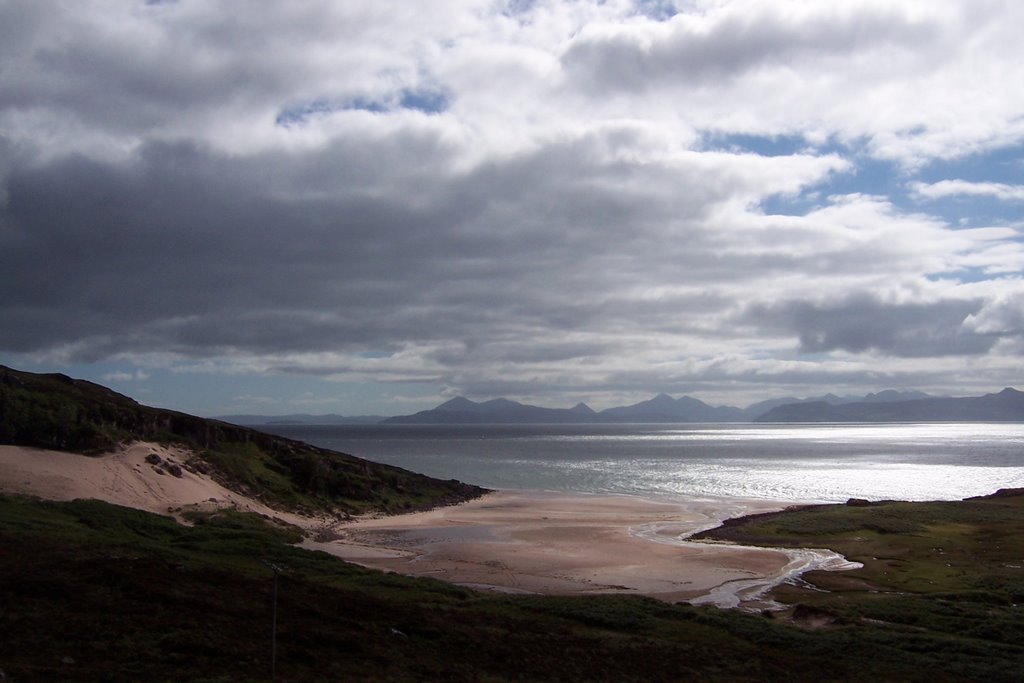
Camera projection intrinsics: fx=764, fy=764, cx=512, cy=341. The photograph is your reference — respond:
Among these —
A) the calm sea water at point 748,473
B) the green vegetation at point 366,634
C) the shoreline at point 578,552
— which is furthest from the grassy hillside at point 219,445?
the green vegetation at point 366,634

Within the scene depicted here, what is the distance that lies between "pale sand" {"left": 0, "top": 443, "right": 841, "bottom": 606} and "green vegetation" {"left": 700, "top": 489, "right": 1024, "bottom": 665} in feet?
11.6

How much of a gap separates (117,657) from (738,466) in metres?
129

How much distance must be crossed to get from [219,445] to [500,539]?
105ft

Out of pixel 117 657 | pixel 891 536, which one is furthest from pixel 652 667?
pixel 891 536

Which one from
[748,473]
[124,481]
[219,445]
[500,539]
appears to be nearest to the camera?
[124,481]

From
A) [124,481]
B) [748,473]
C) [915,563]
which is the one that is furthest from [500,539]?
[748,473]

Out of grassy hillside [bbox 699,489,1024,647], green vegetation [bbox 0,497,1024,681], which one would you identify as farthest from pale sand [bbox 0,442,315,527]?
grassy hillside [bbox 699,489,1024,647]

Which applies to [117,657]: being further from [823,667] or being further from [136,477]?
[136,477]

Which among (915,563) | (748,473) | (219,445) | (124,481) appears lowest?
(748,473)

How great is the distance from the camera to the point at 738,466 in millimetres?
136375

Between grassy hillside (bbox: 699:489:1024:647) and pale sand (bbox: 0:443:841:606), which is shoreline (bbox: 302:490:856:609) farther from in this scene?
grassy hillside (bbox: 699:489:1024:647)

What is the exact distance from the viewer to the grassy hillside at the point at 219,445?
55500mm

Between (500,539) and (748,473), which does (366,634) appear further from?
(748,473)

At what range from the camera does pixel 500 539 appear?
5544cm
